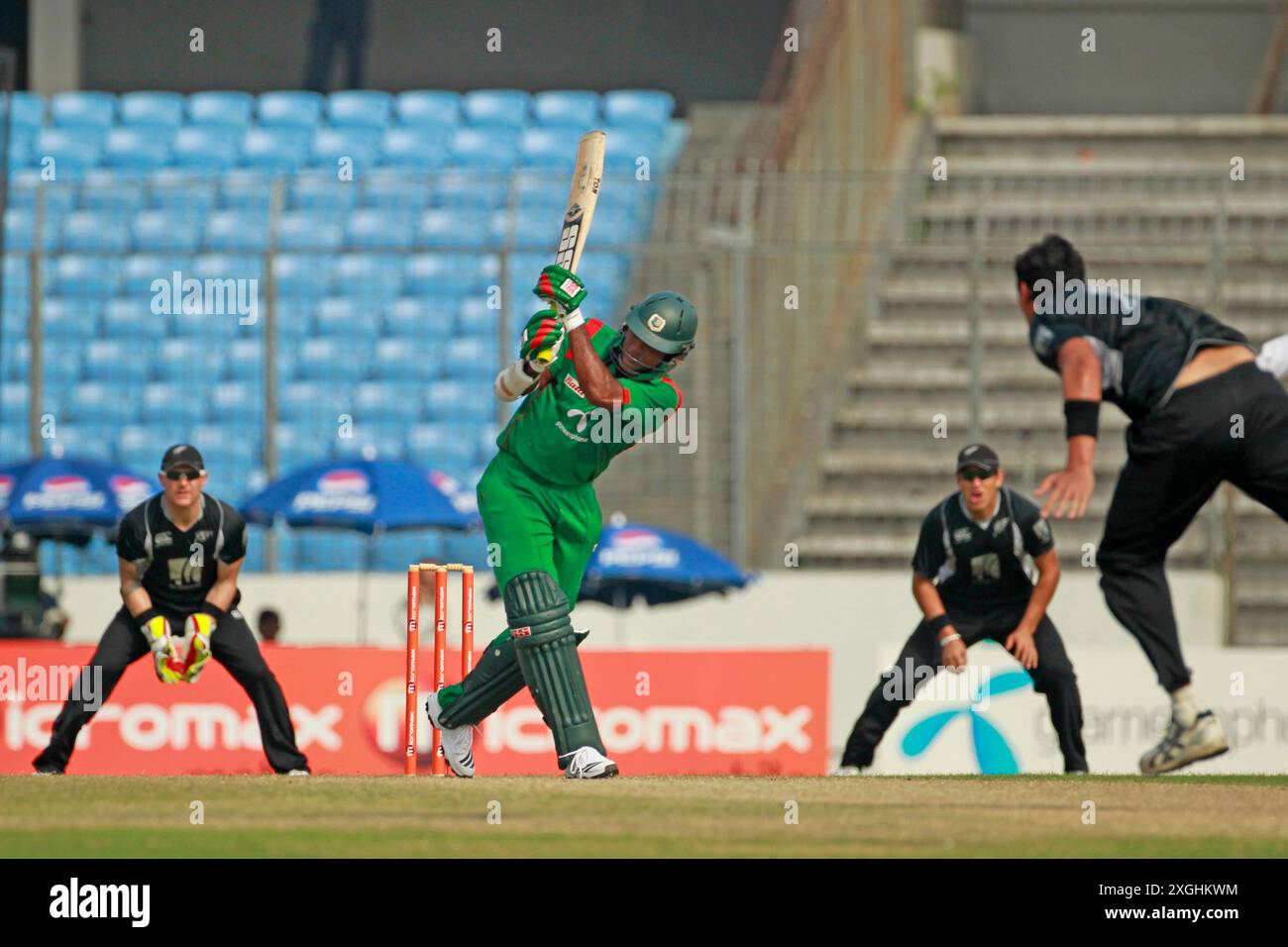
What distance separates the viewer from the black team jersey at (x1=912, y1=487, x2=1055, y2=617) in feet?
40.2

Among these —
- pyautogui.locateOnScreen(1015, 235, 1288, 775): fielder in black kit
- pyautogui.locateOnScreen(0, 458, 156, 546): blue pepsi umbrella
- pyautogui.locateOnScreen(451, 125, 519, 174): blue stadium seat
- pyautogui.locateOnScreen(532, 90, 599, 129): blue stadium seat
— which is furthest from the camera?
pyautogui.locateOnScreen(532, 90, 599, 129): blue stadium seat

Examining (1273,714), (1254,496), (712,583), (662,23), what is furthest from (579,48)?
(1254,496)

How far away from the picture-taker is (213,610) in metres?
12.0

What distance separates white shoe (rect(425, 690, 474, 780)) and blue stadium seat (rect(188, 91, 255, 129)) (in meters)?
16.2

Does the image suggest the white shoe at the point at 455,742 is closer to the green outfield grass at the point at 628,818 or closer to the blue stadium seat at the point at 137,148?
the green outfield grass at the point at 628,818

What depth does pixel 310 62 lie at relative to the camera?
85.9ft

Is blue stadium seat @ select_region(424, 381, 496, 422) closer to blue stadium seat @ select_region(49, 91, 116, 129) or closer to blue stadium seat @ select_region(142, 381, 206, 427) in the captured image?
blue stadium seat @ select_region(142, 381, 206, 427)

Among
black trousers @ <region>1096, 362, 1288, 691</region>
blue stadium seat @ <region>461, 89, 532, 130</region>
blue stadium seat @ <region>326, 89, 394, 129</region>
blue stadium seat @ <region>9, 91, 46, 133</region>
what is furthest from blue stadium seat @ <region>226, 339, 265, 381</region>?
black trousers @ <region>1096, 362, 1288, 691</region>

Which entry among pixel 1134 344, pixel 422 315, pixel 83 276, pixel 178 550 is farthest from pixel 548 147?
pixel 1134 344

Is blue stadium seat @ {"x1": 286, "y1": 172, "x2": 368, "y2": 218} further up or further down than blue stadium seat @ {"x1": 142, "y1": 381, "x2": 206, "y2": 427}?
further up

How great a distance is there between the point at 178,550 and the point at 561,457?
375cm

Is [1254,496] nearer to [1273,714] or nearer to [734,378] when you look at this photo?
[1273,714]

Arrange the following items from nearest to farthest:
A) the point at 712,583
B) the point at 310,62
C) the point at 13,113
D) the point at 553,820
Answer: the point at 553,820
the point at 712,583
the point at 13,113
the point at 310,62
